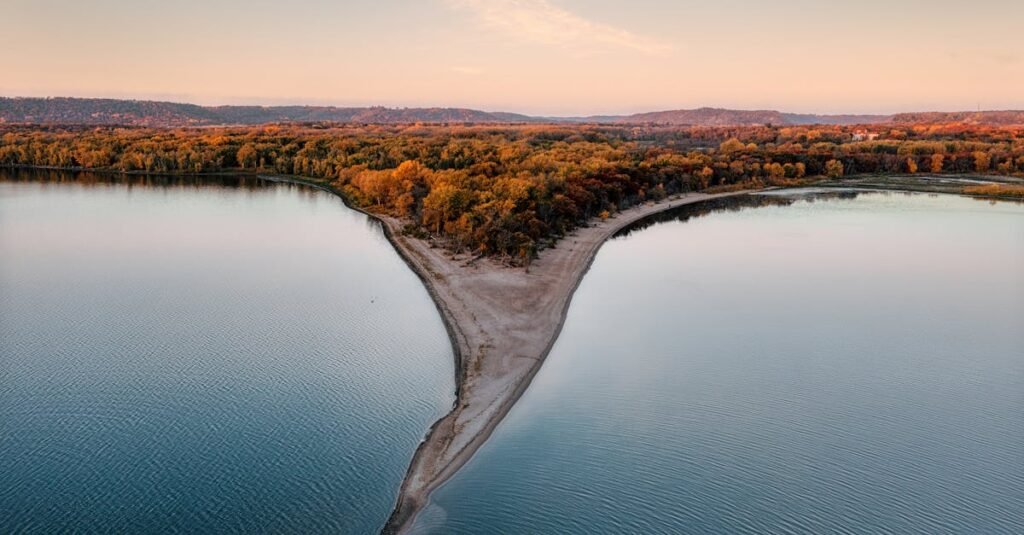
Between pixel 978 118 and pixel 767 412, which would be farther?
pixel 978 118

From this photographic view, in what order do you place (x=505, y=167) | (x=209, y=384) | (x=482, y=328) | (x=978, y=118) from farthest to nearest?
(x=978, y=118), (x=505, y=167), (x=482, y=328), (x=209, y=384)

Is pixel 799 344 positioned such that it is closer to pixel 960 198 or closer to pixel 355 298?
pixel 355 298

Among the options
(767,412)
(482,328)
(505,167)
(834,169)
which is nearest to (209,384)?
(482,328)

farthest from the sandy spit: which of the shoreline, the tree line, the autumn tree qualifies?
the autumn tree

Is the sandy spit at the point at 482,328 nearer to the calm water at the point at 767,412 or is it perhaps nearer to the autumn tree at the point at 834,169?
the calm water at the point at 767,412

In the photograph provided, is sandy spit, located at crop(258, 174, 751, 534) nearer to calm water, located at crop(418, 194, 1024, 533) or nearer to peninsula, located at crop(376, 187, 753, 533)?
peninsula, located at crop(376, 187, 753, 533)

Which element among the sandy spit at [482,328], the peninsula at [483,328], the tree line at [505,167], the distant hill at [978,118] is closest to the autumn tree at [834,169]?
the tree line at [505,167]

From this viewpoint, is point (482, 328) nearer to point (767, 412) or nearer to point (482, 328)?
point (482, 328)
